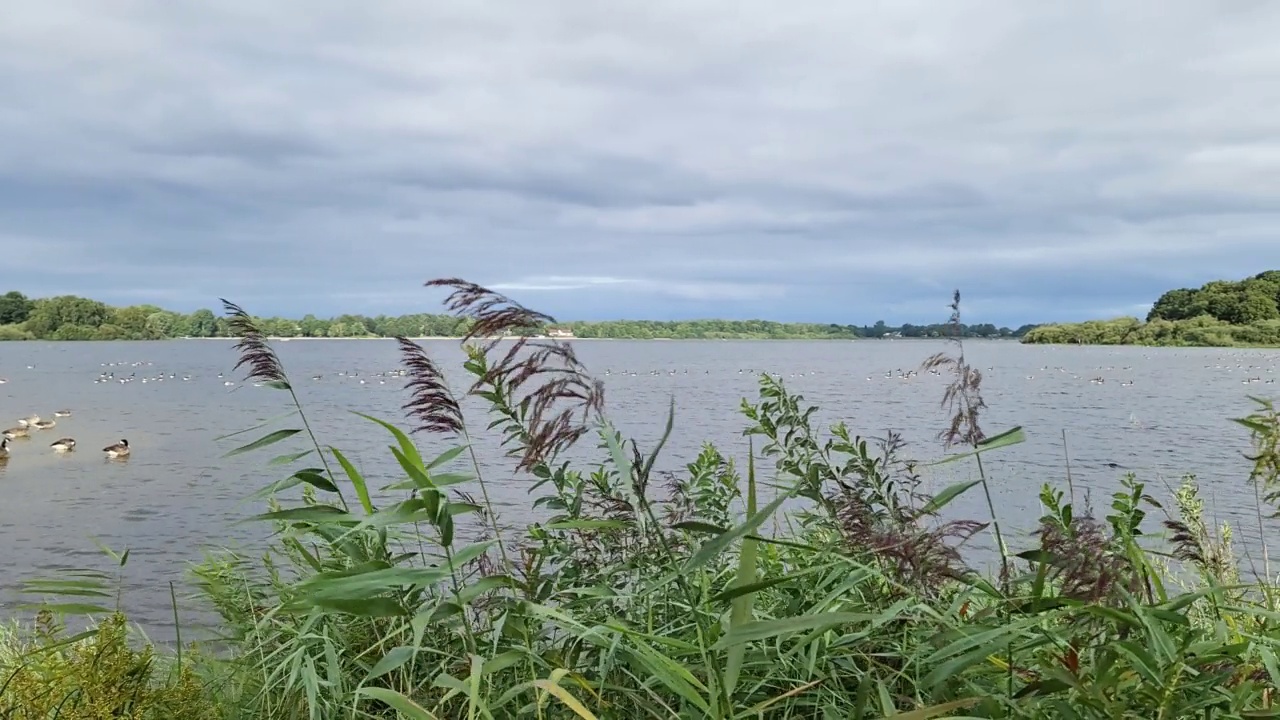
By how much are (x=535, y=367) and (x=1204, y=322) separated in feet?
374

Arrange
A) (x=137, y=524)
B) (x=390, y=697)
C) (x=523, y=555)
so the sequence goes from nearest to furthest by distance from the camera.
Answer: (x=390, y=697)
(x=523, y=555)
(x=137, y=524)

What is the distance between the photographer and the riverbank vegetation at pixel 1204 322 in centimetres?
9112

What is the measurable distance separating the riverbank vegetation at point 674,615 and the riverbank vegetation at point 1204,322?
96.2 meters

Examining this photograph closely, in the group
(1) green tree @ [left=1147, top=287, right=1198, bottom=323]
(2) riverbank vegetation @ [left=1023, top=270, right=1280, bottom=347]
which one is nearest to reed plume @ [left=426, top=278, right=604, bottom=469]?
(2) riverbank vegetation @ [left=1023, top=270, right=1280, bottom=347]

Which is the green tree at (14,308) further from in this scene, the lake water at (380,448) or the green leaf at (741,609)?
the green leaf at (741,609)

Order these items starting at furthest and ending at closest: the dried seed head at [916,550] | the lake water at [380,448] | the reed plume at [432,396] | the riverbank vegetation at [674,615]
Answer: the lake water at [380,448] → the reed plume at [432,396] → the dried seed head at [916,550] → the riverbank vegetation at [674,615]

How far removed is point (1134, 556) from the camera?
2.50m

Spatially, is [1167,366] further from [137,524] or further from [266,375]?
[266,375]

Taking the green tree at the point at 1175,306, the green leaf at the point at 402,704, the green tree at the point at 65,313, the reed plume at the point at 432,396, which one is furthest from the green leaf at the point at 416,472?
the green tree at the point at 65,313

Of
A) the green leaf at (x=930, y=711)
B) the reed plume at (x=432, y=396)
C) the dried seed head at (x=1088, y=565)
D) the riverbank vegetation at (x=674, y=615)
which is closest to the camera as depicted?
the green leaf at (x=930, y=711)

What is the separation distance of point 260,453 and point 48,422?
41.4 ft

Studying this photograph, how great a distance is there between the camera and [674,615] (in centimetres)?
277

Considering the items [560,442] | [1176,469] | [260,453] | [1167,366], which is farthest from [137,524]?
[1167,366]

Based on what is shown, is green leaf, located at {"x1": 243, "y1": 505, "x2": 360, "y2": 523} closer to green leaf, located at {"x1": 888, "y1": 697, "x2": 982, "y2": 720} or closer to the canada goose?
green leaf, located at {"x1": 888, "y1": 697, "x2": 982, "y2": 720}
